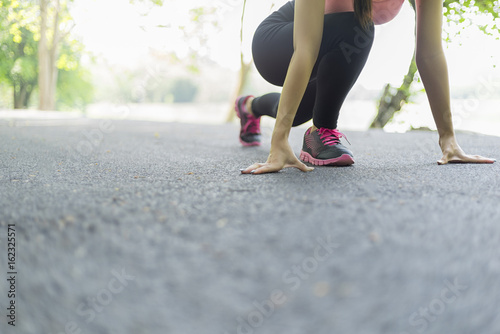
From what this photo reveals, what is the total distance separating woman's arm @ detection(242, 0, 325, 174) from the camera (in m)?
1.21

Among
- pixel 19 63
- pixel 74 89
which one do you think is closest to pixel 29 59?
pixel 19 63

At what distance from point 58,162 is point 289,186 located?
109cm

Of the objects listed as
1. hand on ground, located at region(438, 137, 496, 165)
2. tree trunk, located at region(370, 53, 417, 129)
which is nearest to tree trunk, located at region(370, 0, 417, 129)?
tree trunk, located at region(370, 53, 417, 129)

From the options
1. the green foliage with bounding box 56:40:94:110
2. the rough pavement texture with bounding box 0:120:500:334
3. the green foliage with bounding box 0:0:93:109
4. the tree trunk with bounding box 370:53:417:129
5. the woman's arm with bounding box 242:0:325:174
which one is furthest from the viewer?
the green foliage with bounding box 56:40:94:110

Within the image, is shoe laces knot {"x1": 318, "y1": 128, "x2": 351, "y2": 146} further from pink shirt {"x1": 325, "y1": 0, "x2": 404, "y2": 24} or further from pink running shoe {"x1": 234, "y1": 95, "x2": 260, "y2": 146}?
pink running shoe {"x1": 234, "y1": 95, "x2": 260, "y2": 146}

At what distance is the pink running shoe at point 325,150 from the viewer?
1.47m

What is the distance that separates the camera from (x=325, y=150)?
153 centimetres

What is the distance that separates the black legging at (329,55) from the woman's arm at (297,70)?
0.86 feet

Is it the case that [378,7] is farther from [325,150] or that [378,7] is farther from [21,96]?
[21,96]

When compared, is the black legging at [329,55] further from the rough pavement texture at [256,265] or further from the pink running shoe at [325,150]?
the rough pavement texture at [256,265]

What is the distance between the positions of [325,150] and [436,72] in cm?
55

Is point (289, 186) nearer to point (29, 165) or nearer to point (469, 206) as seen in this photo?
point (469, 206)

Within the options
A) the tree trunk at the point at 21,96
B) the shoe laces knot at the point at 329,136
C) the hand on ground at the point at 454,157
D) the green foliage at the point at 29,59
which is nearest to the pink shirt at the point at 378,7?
the shoe laces knot at the point at 329,136

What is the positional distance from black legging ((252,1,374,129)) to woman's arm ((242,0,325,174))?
0.26 metres
